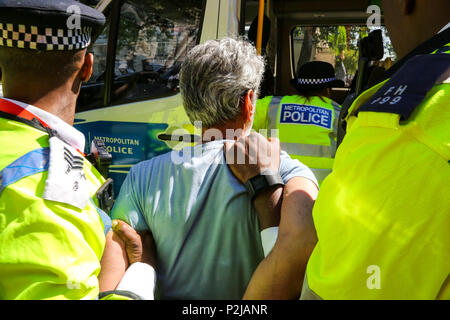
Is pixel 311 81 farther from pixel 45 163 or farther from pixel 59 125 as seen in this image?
pixel 45 163

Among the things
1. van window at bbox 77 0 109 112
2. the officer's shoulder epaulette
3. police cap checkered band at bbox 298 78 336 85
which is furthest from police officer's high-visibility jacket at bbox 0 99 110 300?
police cap checkered band at bbox 298 78 336 85

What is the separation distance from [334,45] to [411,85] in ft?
14.0

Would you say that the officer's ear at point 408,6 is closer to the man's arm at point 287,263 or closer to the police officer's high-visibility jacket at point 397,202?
the police officer's high-visibility jacket at point 397,202

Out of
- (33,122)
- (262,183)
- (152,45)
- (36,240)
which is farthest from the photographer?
(152,45)

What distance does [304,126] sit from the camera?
9.73ft

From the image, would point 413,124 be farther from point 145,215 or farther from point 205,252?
point 145,215

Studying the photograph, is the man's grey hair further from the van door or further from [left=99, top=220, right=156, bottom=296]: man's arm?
the van door

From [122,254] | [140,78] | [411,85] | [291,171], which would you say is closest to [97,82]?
[140,78]

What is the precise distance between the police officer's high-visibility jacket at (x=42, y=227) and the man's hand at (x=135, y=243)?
0.25 meters

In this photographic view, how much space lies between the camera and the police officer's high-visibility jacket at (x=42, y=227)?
0.89 meters

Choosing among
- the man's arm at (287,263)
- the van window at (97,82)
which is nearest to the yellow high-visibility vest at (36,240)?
the man's arm at (287,263)

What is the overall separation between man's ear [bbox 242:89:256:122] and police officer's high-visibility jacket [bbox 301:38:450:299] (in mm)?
669

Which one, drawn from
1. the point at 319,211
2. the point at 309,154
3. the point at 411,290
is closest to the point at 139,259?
the point at 319,211

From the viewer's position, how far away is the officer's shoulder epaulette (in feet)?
2.26
